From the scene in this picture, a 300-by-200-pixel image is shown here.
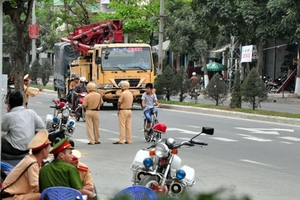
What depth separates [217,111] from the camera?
99.5 feet

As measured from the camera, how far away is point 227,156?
16.6 metres

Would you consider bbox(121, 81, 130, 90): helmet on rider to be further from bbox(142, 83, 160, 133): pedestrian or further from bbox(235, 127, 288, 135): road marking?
bbox(235, 127, 288, 135): road marking

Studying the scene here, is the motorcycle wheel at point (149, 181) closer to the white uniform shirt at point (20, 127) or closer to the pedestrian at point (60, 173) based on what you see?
the white uniform shirt at point (20, 127)

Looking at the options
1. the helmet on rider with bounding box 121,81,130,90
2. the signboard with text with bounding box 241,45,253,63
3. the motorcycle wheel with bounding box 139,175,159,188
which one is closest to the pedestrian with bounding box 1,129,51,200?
the motorcycle wheel with bounding box 139,175,159,188

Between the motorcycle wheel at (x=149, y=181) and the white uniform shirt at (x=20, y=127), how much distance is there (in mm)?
1658

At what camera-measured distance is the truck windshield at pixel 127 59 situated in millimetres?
32562

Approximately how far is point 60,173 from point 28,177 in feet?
1.09

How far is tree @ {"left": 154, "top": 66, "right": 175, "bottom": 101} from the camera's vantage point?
36.6 meters

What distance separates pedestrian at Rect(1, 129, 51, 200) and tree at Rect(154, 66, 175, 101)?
1135 inches

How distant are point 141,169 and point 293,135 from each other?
471 inches

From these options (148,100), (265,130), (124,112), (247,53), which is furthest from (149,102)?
(247,53)

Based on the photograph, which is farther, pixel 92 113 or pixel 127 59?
pixel 127 59

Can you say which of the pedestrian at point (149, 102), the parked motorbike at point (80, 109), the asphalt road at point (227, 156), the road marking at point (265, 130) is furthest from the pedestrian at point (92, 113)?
the parked motorbike at point (80, 109)

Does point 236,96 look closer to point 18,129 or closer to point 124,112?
point 124,112
